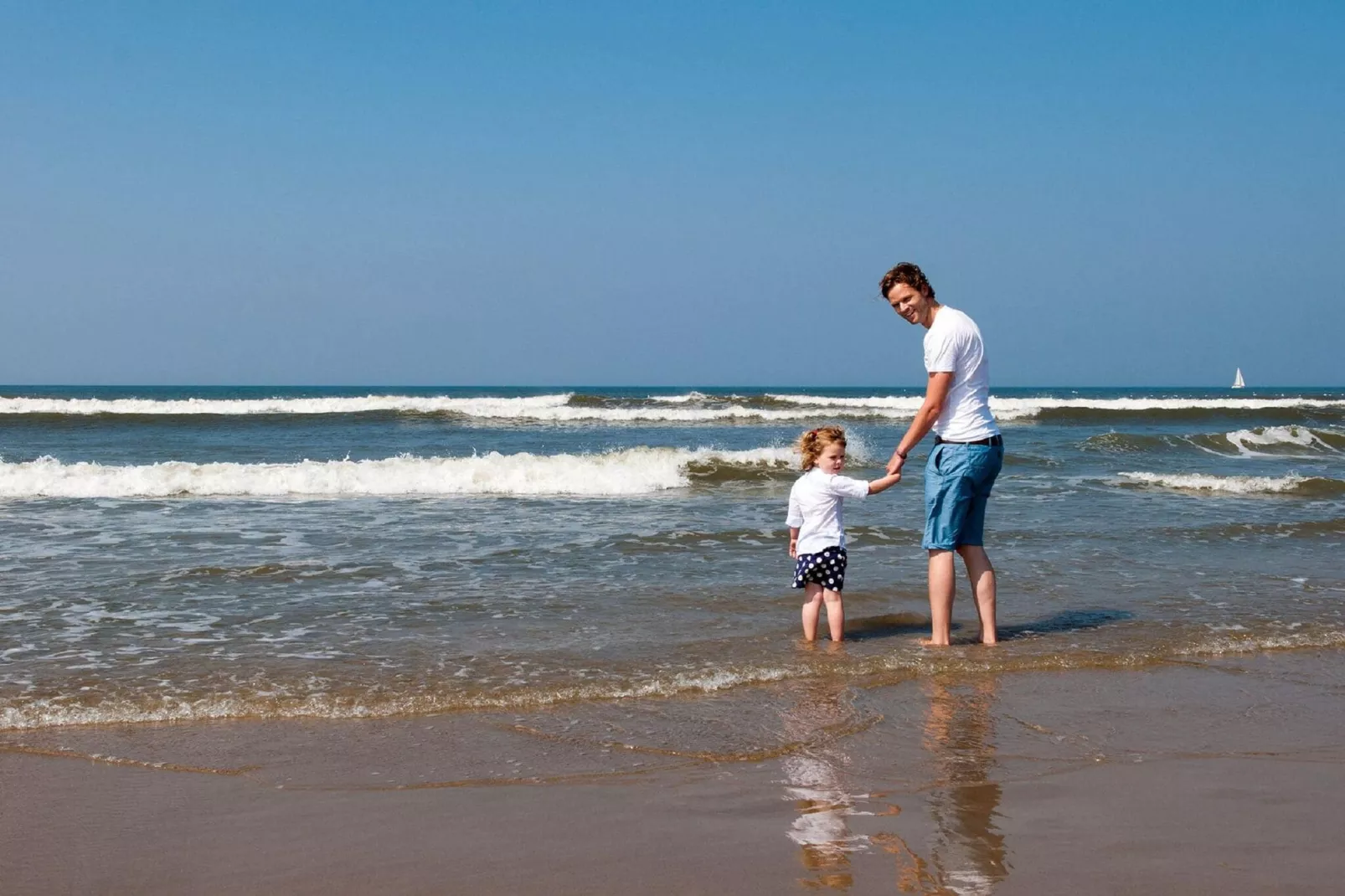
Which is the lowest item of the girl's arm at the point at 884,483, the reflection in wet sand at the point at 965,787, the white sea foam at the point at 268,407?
the reflection in wet sand at the point at 965,787

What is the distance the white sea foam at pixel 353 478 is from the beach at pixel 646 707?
2092 millimetres

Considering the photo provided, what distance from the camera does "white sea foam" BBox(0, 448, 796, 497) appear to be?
518 inches

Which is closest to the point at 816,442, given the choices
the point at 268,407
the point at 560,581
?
the point at 560,581

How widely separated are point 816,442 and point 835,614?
0.96 meters

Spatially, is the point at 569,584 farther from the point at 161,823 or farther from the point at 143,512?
the point at 143,512

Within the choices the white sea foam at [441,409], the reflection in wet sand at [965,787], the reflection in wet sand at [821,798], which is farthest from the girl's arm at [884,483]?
the white sea foam at [441,409]

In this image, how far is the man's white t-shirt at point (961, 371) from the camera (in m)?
5.24

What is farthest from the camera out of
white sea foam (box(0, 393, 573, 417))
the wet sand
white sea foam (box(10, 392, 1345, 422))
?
white sea foam (box(10, 392, 1345, 422))

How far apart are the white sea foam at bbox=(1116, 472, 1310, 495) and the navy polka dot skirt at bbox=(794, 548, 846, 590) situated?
33.5ft

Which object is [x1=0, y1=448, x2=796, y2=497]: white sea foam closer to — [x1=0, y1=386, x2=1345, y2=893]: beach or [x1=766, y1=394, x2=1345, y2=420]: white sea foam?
[x1=0, y1=386, x2=1345, y2=893]: beach

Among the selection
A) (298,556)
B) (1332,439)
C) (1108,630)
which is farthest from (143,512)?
(1332,439)

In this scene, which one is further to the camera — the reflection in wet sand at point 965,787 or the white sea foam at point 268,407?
the white sea foam at point 268,407

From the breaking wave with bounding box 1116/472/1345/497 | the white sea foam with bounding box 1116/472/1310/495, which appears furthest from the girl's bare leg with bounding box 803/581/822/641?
the white sea foam with bounding box 1116/472/1310/495

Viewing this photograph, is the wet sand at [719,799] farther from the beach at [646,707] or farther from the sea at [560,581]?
the sea at [560,581]
